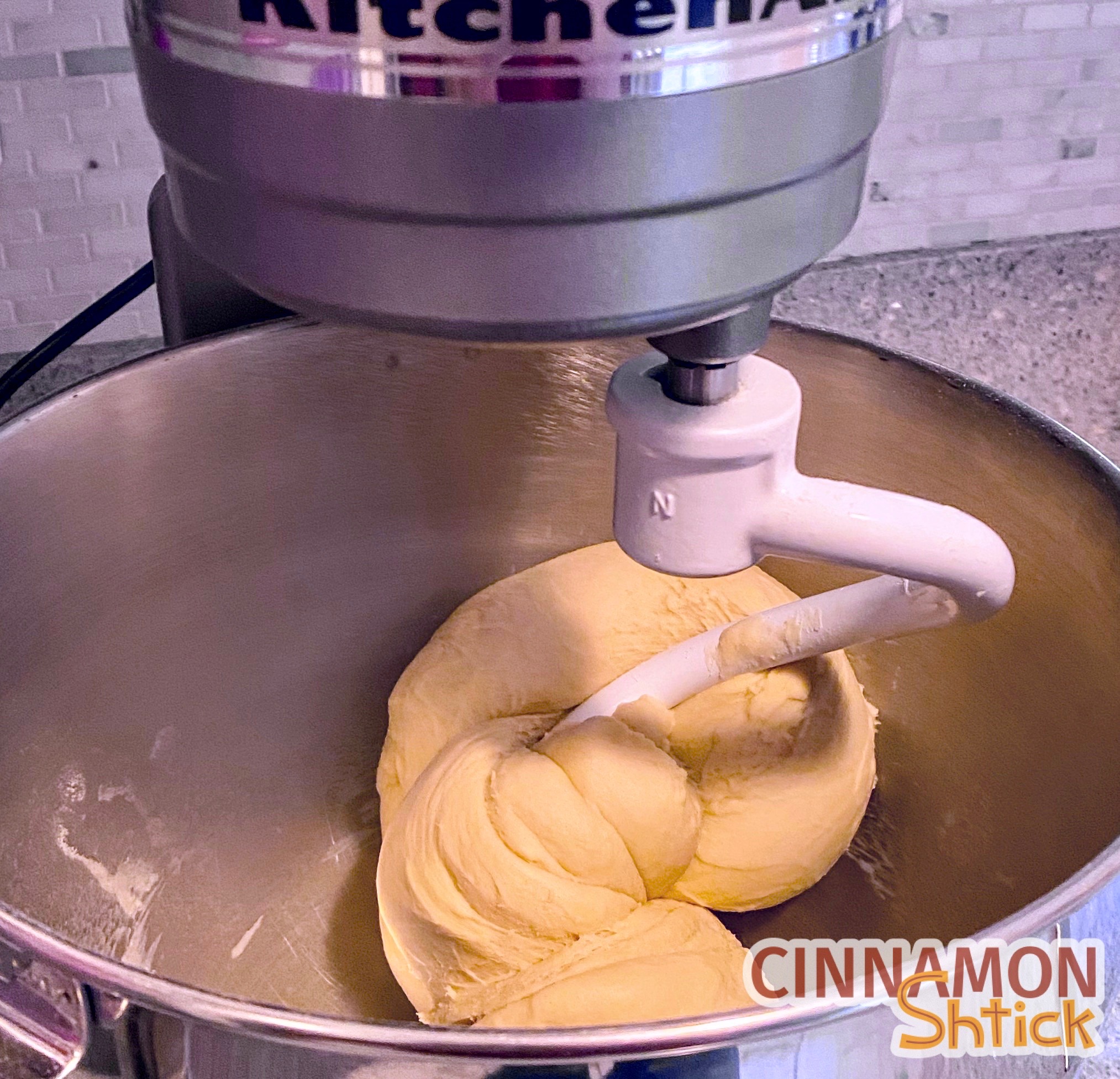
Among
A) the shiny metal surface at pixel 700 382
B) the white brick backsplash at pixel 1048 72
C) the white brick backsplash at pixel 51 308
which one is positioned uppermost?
the shiny metal surface at pixel 700 382

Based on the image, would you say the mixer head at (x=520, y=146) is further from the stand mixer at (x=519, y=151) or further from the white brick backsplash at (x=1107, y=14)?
the white brick backsplash at (x=1107, y=14)

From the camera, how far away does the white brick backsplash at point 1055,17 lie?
94cm

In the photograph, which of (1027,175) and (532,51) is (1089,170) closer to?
(1027,175)

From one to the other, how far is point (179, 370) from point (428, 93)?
0.37m

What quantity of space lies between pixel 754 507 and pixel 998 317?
2.26 feet

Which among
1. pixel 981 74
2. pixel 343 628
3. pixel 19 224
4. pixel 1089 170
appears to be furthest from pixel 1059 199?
pixel 19 224

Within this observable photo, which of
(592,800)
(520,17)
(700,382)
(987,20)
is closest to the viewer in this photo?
(520,17)

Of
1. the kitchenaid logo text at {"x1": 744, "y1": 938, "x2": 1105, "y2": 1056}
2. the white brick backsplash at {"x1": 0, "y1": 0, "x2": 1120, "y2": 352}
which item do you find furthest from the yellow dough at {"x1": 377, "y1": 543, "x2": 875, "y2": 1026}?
the white brick backsplash at {"x1": 0, "y1": 0, "x2": 1120, "y2": 352}

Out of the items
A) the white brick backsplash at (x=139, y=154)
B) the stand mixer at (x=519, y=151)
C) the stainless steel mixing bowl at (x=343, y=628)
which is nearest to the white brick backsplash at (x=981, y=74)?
the stainless steel mixing bowl at (x=343, y=628)

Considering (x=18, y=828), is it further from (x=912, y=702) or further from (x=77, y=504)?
(x=912, y=702)

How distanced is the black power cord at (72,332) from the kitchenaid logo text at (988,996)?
2.00 ft

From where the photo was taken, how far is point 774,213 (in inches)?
11.3

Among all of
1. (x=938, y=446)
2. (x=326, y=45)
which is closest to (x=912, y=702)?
(x=938, y=446)

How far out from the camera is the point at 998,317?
96 centimetres
